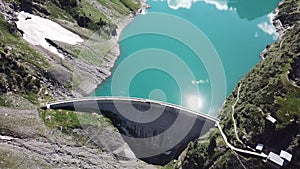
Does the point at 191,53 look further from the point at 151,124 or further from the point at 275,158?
the point at 275,158

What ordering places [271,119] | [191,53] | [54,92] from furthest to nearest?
1. [191,53]
2. [54,92]
3. [271,119]

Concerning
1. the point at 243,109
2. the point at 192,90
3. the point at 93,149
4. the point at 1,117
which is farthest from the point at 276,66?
the point at 1,117

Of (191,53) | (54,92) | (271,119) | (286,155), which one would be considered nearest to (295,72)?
(271,119)

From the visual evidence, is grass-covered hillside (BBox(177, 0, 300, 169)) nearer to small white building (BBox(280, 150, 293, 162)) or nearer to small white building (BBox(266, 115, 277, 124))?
small white building (BBox(266, 115, 277, 124))

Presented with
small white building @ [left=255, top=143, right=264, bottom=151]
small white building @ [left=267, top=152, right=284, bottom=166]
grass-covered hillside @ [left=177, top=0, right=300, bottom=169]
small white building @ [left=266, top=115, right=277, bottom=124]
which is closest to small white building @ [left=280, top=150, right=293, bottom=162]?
small white building @ [left=267, top=152, right=284, bottom=166]

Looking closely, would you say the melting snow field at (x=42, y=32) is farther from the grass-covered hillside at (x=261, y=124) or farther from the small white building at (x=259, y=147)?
the small white building at (x=259, y=147)
